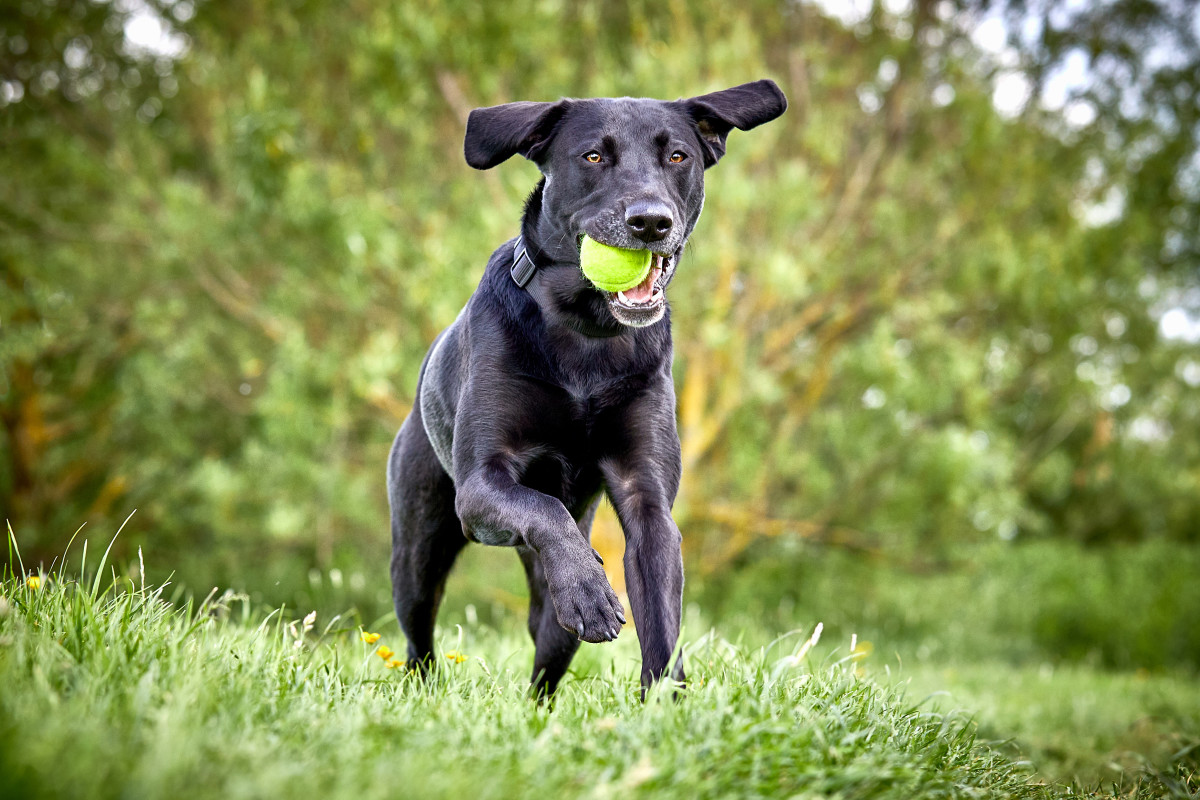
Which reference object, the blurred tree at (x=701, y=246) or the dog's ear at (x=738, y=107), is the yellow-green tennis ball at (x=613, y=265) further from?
the blurred tree at (x=701, y=246)

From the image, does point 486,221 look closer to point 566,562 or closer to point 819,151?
point 819,151

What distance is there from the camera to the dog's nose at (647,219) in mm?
2844

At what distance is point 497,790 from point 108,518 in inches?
452

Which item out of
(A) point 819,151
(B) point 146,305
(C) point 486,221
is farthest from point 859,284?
(B) point 146,305

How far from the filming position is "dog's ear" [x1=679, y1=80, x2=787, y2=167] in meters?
3.31

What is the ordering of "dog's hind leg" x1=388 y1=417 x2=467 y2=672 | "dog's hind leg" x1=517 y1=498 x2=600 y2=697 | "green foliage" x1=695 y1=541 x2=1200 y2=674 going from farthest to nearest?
"green foliage" x1=695 y1=541 x2=1200 y2=674, "dog's hind leg" x1=388 y1=417 x2=467 y2=672, "dog's hind leg" x1=517 y1=498 x2=600 y2=697

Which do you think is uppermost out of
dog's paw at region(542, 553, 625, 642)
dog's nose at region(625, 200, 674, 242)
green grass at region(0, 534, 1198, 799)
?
dog's nose at region(625, 200, 674, 242)

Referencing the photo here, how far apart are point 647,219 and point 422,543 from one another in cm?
149

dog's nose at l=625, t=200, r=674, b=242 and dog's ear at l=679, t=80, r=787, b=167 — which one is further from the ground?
dog's ear at l=679, t=80, r=787, b=167

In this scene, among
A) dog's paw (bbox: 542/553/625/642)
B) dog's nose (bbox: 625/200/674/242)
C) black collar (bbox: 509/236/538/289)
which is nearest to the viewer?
dog's paw (bbox: 542/553/625/642)

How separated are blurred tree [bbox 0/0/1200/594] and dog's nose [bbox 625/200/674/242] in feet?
14.1

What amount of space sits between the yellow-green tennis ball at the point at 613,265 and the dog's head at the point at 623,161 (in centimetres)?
3

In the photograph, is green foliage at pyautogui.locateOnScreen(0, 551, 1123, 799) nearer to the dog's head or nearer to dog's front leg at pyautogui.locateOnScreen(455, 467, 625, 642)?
dog's front leg at pyautogui.locateOnScreen(455, 467, 625, 642)

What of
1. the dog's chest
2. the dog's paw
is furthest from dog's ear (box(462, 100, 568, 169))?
the dog's paw
